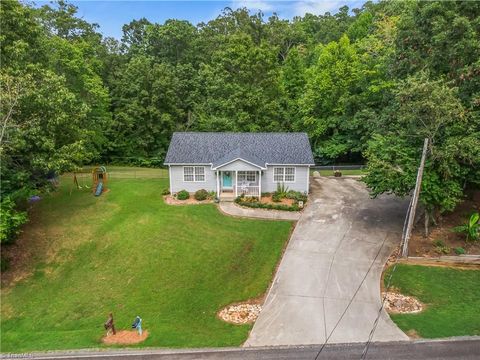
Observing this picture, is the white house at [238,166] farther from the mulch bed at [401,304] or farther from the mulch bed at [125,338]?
the mulch bed at [125,338]

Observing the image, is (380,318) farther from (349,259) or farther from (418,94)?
(418,94)

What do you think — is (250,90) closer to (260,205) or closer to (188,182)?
(188,182)

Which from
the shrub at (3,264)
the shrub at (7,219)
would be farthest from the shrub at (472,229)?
the shrub at (3,264)

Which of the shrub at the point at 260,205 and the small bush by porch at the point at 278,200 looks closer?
the shrub at the point at 260,205

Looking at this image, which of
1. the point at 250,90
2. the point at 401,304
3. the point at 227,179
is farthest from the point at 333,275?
the point at 250,90

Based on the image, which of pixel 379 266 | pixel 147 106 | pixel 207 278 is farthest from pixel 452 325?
pixel 147 106

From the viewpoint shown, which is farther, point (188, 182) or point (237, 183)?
point (188, 182)
